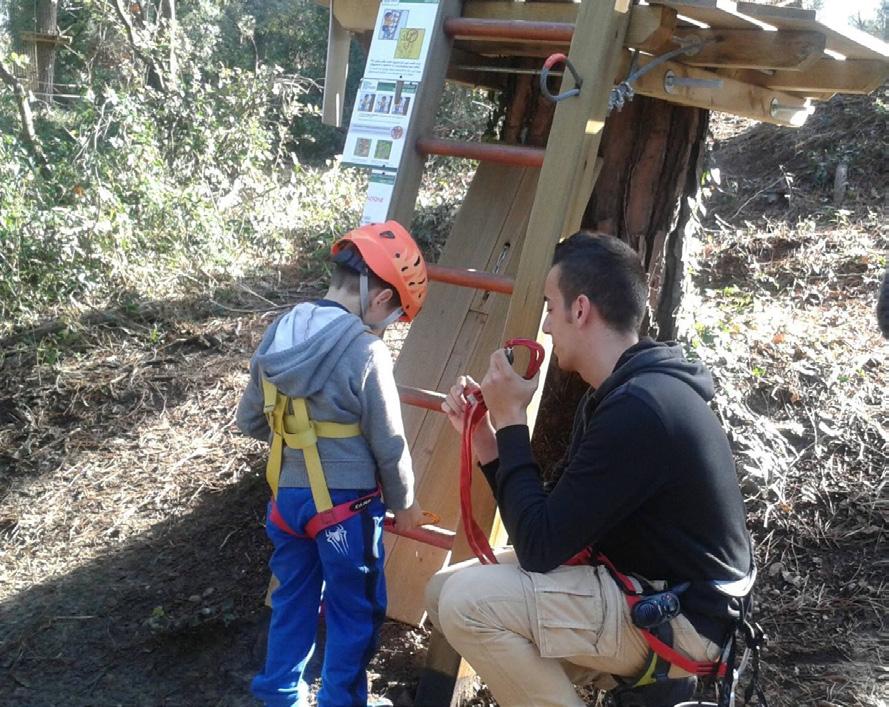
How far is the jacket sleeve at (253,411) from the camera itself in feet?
8.63

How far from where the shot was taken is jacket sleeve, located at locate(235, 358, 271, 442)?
2.63m

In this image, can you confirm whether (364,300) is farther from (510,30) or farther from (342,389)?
(510,30)

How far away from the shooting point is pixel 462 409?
243cm

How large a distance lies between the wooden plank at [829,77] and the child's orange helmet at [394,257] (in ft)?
4.42

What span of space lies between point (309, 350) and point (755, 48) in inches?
62.4

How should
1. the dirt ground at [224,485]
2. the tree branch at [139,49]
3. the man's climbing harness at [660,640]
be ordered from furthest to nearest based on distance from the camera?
the tree branch at [139,49] < the dirt ground at [224,485] < the man's climbing harness at [660,640]

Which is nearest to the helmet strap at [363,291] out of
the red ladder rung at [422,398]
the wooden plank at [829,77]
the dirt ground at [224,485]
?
the red ladder rung at [422,398]

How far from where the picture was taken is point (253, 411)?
2670 mm

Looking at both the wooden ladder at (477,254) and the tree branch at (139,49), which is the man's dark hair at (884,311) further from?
the tree branch at (139,49)

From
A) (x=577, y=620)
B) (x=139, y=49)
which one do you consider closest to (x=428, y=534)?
(x=577, y=620)

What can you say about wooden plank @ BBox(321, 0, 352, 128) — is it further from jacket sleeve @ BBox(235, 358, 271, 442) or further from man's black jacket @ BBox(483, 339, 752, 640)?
man's black jacket @ BBox(483, 339, 752, 640)

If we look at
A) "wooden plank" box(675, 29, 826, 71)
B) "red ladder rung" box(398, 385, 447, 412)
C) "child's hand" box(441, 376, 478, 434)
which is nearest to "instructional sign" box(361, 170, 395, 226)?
"red ladder rung" box(398, 385, 447, 412)

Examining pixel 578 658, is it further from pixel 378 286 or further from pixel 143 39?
pixel 143 39

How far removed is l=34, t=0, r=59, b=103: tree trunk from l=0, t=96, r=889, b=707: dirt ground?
807 centimetres
